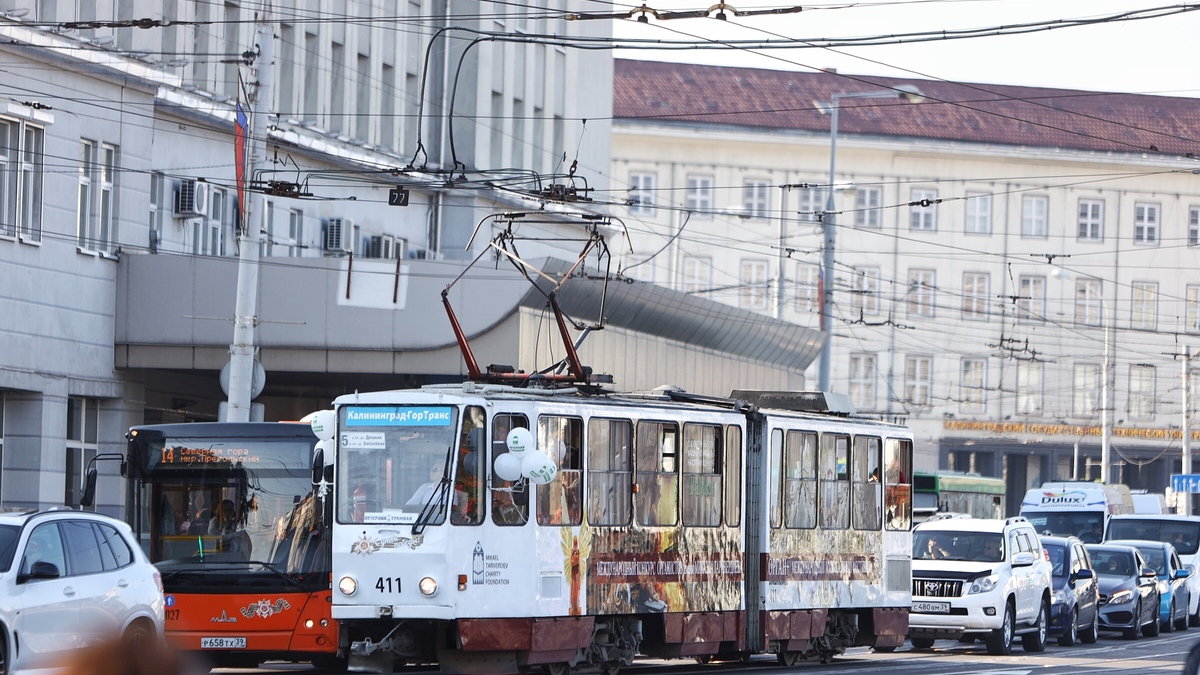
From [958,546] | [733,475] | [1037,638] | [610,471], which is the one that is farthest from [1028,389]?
[610,471]

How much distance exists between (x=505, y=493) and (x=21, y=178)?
1561 centimetres

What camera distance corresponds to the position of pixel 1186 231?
78.9m

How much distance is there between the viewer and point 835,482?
20.6 meters

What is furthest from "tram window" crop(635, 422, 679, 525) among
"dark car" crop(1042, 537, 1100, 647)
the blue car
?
the blue car

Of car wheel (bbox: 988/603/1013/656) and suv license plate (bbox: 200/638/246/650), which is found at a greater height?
suv license plate (bbox: 200/638/246/650)

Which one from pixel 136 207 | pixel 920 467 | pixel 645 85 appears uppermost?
pixel 645 85

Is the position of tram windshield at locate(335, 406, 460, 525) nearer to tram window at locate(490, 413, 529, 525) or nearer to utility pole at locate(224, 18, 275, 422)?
tram window at locate(490, 413, 529, 525)

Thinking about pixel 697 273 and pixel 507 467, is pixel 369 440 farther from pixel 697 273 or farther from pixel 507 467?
pixel 697 273

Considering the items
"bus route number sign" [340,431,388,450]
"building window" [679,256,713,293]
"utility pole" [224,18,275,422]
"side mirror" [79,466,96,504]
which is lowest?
"side mirror" [79,466,96,504]

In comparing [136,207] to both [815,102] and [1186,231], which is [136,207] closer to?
[815,102]

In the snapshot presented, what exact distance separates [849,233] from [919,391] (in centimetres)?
731

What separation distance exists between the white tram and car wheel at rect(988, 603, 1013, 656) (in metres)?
3.23

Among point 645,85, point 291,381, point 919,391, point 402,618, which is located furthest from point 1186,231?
point 402,618

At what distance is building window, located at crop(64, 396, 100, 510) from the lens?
101 feet
